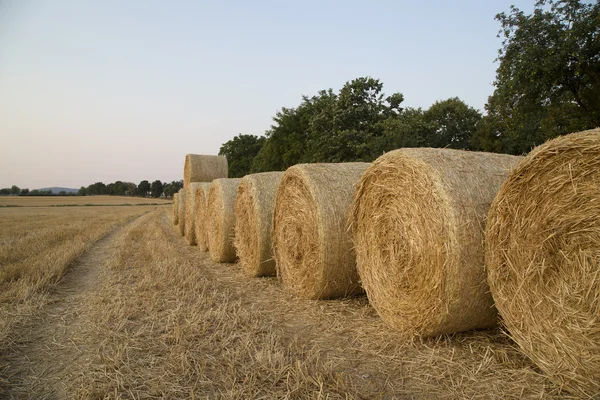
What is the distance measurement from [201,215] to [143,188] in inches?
3464

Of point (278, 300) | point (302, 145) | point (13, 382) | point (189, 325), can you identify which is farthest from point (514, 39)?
point (302, 145)

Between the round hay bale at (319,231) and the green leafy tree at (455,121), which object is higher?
the green leafy tree at (455,121)

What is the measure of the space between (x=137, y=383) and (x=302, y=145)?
35.6 metres

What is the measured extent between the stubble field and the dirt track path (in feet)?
0.04

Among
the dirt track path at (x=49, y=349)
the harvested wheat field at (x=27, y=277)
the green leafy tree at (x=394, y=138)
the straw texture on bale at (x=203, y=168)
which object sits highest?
the green leafy tree at (x=394, y=138)

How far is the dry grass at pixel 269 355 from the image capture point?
8.69 feet

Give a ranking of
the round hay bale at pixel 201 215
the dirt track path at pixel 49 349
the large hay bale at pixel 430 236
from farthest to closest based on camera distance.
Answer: the round hay bale at pixel 201 215 < the large hay bale at pixel 430 236 < the dirt track path at pixel 49 349

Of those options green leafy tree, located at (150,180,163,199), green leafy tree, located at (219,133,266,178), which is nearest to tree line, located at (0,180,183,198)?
green leafy tree, located at (150,180,163,199)

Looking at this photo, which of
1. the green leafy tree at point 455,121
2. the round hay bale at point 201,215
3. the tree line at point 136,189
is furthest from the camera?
the tree line at point 136,189

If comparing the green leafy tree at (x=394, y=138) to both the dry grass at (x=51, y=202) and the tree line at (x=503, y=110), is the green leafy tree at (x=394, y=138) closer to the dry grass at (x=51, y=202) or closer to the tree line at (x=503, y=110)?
the tree line at (x=503, y=110)

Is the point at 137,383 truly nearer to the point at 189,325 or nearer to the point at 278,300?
the point at 189,325

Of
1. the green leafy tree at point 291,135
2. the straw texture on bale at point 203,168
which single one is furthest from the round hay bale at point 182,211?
the green leafy tree at point 291,135

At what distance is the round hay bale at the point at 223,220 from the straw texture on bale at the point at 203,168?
6.43 meters

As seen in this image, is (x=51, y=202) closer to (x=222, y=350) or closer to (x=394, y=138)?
(x=394, y=138)
